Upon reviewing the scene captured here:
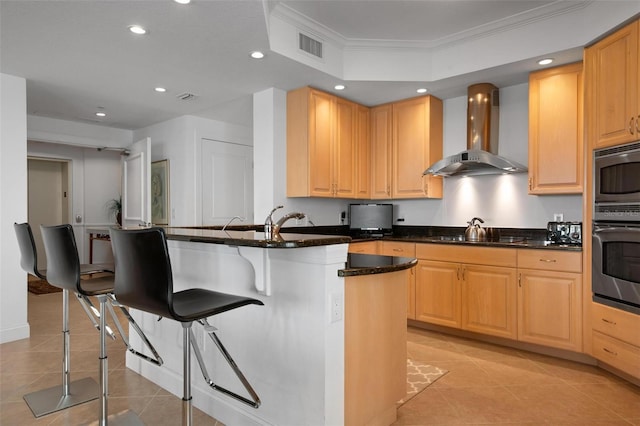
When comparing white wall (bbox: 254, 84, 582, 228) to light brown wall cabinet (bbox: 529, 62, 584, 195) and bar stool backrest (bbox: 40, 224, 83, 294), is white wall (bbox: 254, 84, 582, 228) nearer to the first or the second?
light brown wall cabinet (bbox: 529, 62, 584, 195)

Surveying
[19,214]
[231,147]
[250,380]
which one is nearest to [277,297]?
[250,380]

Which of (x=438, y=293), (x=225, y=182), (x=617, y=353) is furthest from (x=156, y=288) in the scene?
(x=225, y=182)

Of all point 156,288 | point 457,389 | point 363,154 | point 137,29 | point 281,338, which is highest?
point 137,29

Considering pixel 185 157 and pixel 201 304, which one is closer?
pixel 201 304

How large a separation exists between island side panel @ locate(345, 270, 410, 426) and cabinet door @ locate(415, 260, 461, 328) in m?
1.63

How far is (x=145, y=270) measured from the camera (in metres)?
1.49

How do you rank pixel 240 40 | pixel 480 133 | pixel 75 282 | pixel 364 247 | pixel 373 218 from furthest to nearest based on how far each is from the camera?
pixel 373 218
pixel 364 247
pixel 480 133
pixel 240 40
pixel 75 282

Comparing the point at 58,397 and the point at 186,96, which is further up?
the point at 186,96

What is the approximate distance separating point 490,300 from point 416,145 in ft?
5.89

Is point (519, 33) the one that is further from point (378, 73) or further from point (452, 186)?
point (452, 186)

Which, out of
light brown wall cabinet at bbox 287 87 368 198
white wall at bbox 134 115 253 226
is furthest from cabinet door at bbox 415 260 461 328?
white wall at bbox 134 115 253 226

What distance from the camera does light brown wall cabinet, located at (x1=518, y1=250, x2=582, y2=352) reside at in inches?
119

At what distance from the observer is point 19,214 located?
146 inches

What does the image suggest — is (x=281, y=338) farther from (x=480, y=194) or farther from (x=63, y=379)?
(x=480, y=194)
